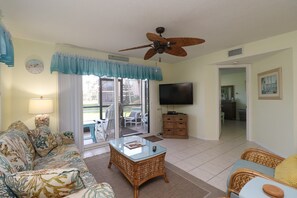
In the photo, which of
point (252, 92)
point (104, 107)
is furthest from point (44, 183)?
point (252, 92)

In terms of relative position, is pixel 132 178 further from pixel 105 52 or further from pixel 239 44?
pixel 239 44

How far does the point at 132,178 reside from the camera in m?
1.88

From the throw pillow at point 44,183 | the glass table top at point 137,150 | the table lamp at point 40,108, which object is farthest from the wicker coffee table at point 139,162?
the table lamp at point 40,108

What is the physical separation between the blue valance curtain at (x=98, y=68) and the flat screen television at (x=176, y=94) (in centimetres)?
47

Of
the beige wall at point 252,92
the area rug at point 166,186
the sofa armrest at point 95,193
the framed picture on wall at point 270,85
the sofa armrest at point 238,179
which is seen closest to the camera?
the sofa armrest at point 95,193

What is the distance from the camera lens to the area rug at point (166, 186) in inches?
72.1

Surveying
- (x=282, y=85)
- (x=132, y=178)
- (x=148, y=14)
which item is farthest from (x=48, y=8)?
(x=282, y=85)

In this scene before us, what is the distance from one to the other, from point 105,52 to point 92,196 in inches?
131

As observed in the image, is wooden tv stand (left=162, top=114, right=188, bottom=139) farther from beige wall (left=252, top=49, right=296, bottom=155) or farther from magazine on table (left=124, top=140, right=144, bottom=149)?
magazine on table (left=124, top=140, right=144, bottom=149)

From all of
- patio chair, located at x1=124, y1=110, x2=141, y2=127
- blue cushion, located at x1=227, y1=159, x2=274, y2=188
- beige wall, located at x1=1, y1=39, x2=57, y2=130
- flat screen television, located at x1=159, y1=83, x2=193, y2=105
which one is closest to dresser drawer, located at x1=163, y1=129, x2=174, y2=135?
flat screen television, located at x1=159, y1=83, x2=193, y2=105

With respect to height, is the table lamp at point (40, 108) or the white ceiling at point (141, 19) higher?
the white ceiling at point (141, 19)

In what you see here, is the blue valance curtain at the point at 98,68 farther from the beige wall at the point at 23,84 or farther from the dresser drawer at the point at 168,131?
the dresser drawer at the point at 168,131

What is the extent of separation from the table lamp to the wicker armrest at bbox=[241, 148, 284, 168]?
319 centimetres

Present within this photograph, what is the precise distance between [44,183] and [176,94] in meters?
3.79
